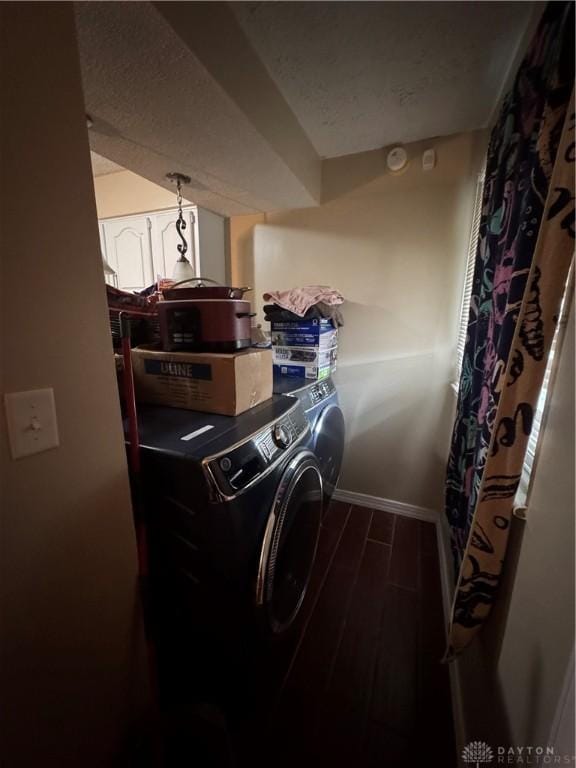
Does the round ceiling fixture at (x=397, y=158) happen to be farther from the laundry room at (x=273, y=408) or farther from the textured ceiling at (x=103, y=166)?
the textured ceiling at (x=103, y=166)

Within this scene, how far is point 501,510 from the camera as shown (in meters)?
0.71

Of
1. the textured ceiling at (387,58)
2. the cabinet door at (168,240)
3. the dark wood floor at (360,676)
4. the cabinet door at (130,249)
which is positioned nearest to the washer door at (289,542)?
the dark wood floor at (360,676)

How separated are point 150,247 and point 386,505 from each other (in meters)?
2.81

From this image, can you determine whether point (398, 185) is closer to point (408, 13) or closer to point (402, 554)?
point (408, 13)

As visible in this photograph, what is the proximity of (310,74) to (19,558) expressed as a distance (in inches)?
70.8

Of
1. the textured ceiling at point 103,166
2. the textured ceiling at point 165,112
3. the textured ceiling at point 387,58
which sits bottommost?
the textured ceiling at point 165,112

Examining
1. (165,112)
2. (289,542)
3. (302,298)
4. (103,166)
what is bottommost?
(289,542)

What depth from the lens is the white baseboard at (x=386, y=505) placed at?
2000 millimetres

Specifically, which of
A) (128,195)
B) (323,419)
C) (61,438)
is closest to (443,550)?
(323,419)

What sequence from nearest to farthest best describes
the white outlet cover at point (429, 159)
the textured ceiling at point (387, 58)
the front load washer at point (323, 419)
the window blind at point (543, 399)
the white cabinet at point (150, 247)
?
the window blind at point (543, 399), the textured ceiling at point (387, 58), the front load washer at point (323, 419), the white outlet cover at point (429, 159), the white cabinet at point (150, 247)

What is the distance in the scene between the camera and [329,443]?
62.6 inches

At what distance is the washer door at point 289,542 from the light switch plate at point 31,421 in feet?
1.92

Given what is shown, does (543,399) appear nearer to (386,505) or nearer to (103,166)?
(386,505)

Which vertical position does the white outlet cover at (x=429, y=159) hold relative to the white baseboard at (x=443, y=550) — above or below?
above
